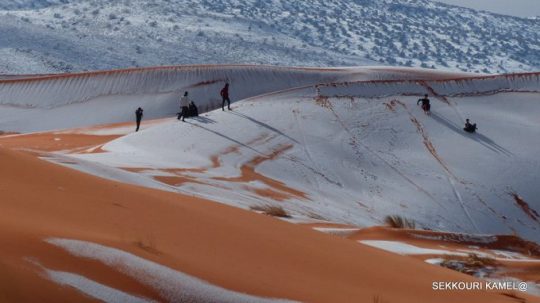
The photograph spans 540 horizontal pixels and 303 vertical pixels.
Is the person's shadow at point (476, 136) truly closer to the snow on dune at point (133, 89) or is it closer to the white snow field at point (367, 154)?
the white snow field at point (367, 154)

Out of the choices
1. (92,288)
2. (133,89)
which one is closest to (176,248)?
(92,288)

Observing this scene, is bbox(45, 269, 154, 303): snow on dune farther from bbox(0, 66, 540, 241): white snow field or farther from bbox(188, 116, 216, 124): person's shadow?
bbox(188, 116, 216, 124): person's shadow

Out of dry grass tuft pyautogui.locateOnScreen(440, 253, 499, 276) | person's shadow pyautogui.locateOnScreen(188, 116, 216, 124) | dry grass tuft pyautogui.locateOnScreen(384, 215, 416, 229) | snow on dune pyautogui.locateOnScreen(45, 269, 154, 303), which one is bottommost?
dry grass tuft pyautogui.locateOnScreen(384, 215, 416, 229)

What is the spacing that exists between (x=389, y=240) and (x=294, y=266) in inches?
260

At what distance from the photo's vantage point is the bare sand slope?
6191mm

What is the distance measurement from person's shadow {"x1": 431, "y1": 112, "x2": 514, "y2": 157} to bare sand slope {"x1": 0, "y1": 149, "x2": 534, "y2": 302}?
1958 centimetres

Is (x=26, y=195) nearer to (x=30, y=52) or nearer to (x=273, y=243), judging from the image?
(x=273, y=243)

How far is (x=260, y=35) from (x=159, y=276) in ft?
382

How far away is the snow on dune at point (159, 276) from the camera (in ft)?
20.7

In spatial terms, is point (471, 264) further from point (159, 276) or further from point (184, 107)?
point (184, 107)

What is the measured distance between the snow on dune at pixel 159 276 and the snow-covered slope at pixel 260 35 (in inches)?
3113

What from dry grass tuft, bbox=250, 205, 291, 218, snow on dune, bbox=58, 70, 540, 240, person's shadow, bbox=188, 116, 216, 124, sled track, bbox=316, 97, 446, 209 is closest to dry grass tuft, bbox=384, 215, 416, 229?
snow on dune, bbox=58, 70, 540, 240

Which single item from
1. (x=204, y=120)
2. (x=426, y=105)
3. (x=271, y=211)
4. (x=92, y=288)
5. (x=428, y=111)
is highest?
(x=426, y=105)

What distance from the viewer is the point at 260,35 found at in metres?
122
